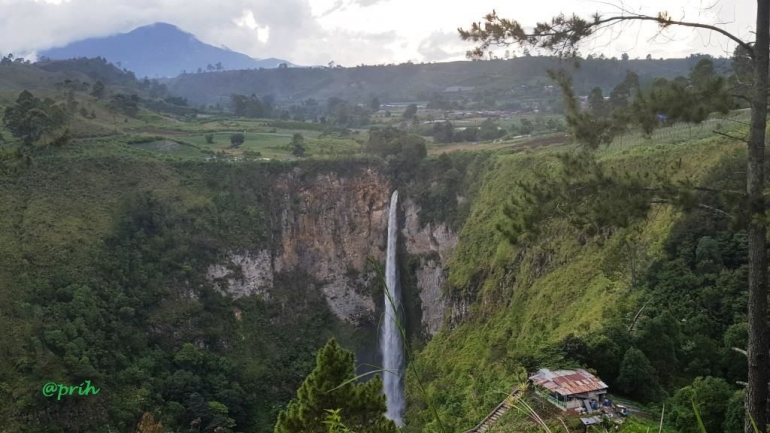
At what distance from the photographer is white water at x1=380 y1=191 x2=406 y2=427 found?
96.5 feet

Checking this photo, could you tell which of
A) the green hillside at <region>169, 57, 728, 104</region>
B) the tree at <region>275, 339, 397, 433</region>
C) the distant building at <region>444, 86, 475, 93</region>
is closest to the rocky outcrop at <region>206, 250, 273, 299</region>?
the tree at <region>275, 339, 397, 433</region>

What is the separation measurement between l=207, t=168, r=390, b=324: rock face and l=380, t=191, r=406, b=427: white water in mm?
1172

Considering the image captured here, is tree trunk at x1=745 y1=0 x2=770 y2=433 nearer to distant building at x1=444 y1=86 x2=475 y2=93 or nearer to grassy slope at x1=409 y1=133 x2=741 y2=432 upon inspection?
grassy slope at x1=409 y1=133 x2=741 y2=432

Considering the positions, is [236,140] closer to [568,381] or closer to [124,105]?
[124,105]

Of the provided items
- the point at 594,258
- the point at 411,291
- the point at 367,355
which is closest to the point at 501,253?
the point at 594,258

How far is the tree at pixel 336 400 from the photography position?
→ 991cm

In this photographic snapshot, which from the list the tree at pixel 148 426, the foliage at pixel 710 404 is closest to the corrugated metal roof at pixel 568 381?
the foliage at pixel 710 404

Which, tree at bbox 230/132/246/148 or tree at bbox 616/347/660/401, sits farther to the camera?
tree at bbox 230/132/246/148

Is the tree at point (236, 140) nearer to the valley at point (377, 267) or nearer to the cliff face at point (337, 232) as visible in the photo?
the valley at point (377, 267)

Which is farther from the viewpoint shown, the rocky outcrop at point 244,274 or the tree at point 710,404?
the rocky outcrop at point 244,274

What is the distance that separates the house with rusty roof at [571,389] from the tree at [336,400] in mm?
2967

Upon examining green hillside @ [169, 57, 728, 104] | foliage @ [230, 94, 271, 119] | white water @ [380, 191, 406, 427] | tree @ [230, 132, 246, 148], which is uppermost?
green hillside @ [169, 57, 728, 104]

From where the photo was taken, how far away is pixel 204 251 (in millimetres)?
32625

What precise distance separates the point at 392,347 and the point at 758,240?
27.9 m
